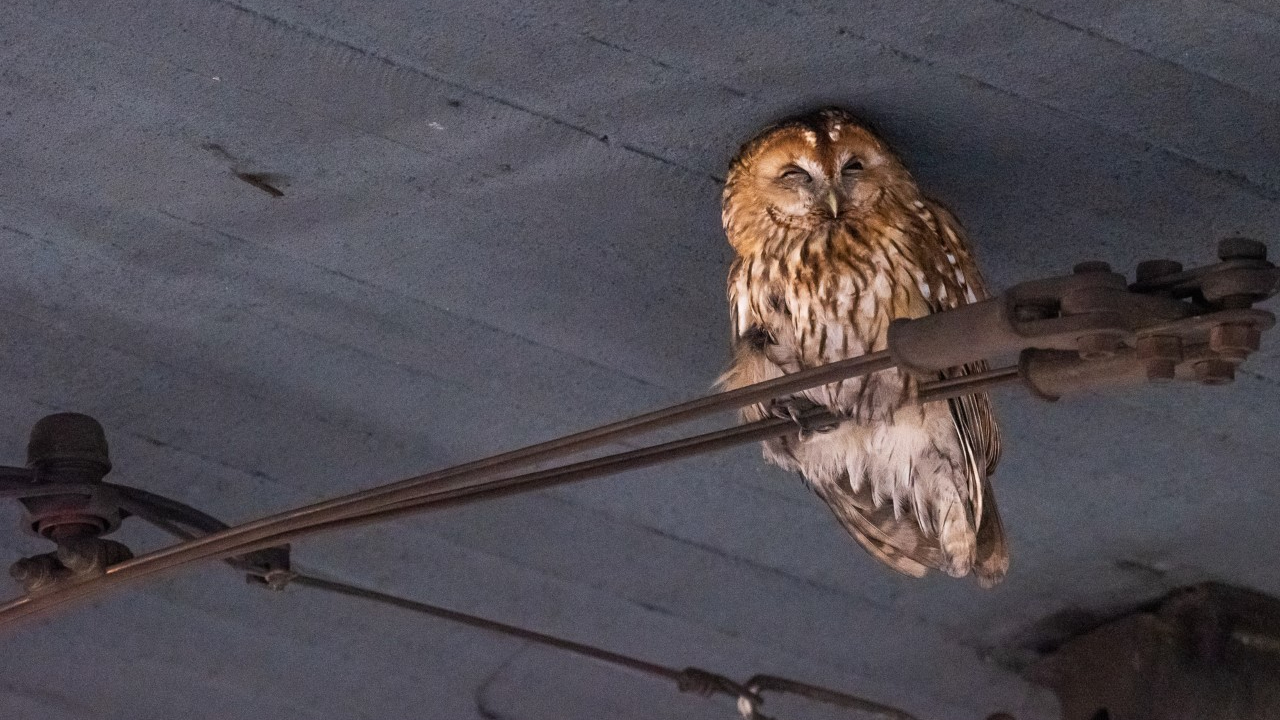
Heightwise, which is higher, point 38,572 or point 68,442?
point 68,442

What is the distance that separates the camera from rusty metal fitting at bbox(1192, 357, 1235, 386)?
2.01 m

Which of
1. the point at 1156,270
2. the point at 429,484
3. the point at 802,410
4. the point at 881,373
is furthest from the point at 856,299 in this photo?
the point at 429,484

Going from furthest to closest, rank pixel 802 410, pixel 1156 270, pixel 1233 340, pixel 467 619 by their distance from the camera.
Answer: pixel 467 619 < pixel 802 410 < pixel 1156 270 < pixel 1233 340

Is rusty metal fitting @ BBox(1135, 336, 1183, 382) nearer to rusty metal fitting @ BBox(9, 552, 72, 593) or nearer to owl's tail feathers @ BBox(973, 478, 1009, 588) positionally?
owl's tail feathers @ BBox(973, 478, 1009, 588)

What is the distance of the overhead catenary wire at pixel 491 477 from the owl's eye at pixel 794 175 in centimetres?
37

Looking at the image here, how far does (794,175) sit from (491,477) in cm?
68

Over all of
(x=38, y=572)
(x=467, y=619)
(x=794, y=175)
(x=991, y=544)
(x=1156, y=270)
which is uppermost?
(x=794, y=175)

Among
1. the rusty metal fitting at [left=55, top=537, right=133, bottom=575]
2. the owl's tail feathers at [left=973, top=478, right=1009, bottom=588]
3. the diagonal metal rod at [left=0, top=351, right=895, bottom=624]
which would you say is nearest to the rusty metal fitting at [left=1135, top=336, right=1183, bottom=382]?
the diagonal metal rod at [left=0, top=351, right=895, bottom=624]

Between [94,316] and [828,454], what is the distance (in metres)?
1.29

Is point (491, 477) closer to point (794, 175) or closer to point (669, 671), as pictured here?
point (794, 175)

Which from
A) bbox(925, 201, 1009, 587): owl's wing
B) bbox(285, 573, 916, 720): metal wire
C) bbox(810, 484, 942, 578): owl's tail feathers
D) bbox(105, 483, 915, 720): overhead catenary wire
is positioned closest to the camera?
bbox(925, 201, 1009, 587): owl's wing

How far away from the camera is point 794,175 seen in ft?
8.59

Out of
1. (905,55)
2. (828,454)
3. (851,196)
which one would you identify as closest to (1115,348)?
(905,55)

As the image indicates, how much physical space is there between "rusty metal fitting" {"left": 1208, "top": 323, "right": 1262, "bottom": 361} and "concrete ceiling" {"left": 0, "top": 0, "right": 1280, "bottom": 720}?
0.52 m
